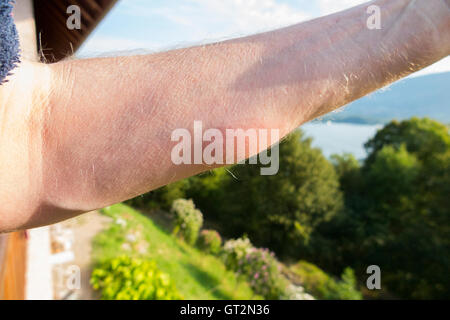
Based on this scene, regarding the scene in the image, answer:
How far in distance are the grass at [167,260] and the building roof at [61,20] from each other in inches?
166

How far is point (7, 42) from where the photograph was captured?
0.41 metres

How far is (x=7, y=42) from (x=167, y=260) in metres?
6.84

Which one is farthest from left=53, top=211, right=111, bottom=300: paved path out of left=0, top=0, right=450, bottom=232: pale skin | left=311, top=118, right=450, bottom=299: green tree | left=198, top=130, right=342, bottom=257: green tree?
left=311, top=118, right=450, bottom=299: green tree

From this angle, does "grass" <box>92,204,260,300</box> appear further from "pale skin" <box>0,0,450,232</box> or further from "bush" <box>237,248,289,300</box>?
"pale skin" <box>0,0,450,232</box>

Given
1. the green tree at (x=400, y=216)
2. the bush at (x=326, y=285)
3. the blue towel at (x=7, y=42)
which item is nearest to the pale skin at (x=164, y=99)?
the blue towel at (x=7, y=42)

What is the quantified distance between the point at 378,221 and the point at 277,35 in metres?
21.0

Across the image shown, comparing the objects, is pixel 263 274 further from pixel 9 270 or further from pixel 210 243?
pixel 9 270

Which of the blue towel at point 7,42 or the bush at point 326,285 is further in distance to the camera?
the bush at point 326,285

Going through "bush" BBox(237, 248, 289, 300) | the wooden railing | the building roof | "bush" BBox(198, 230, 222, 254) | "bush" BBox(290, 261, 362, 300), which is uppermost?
the building roof

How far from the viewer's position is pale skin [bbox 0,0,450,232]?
475 mm

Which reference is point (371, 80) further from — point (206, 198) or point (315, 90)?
point (206, 198)

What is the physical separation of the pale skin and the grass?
500 centimetres

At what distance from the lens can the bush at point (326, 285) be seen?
440 inches

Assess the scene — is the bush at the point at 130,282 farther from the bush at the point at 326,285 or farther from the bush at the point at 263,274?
the bush at the point at 326,285
